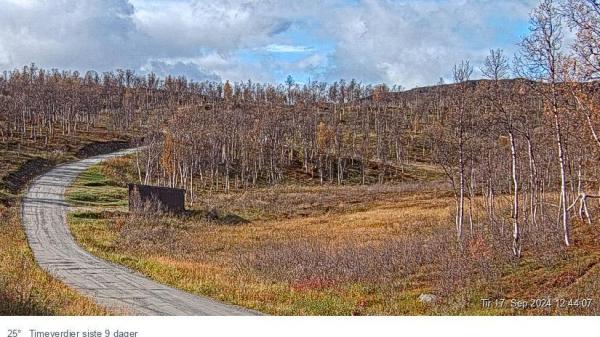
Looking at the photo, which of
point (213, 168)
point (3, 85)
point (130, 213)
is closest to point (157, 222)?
point (130, 213)

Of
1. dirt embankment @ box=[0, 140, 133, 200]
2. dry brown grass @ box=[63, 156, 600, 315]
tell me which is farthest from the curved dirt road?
dirt embankment @ box=[0, 140, 133, 200]

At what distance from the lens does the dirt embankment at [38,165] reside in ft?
209

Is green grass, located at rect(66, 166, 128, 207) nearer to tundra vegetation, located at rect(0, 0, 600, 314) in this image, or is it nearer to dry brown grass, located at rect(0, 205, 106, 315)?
tundra vegetation, located at rect(0, 0, 600, 314)

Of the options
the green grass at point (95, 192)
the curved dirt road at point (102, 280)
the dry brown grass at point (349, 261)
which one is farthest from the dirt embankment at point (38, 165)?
the dry brown grass at point (349, 261)

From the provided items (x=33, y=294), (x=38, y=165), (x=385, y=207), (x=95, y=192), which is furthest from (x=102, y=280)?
(x=38, y=165)

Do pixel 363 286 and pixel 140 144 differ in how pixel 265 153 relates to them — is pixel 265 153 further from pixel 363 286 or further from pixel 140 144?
pixel 363 286

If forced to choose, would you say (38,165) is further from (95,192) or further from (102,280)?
(102,280)

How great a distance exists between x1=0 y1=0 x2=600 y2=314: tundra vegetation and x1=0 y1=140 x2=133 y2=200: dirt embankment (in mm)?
6361

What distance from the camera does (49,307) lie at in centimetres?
1432

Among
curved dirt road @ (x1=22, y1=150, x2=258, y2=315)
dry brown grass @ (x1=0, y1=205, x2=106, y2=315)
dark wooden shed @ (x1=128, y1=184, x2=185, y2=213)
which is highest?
dark wooden shed @ (x1=128, y1=184, x2=185, y2=213)

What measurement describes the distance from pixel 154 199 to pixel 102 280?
29.2m

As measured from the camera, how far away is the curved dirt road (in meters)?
17.7

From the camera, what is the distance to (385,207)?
190 feet
